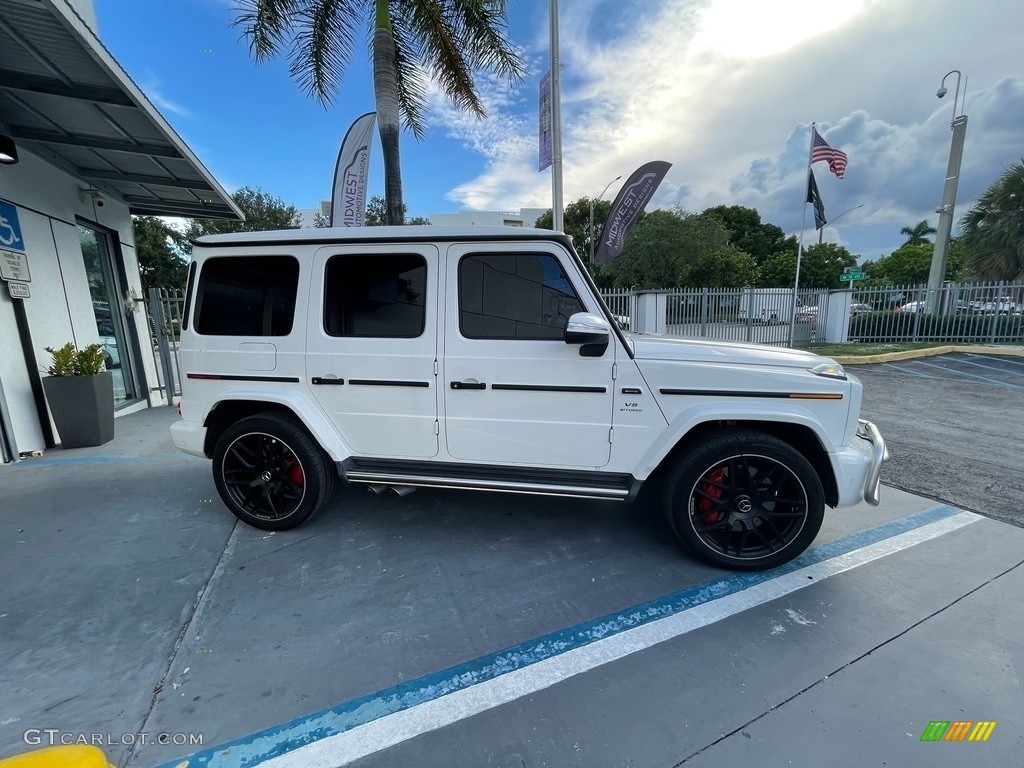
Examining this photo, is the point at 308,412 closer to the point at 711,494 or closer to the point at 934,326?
the point at 711,494

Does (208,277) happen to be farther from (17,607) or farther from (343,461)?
(17,607)

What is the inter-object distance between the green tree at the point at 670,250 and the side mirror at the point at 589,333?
26.1 metres

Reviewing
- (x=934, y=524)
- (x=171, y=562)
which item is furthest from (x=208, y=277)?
(x=934, y=524)

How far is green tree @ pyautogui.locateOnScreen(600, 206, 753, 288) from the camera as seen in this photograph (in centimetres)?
2608

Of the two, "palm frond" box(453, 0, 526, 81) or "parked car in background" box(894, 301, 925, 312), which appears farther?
"parked car in background" box(894, 301, 925, 312)

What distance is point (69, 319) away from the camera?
606 cm

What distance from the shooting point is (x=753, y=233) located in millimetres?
42781

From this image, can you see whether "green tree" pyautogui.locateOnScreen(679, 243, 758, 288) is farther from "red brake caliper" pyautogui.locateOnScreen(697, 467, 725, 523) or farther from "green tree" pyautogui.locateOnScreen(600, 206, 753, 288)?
"red brake caliper" pyautogui.locateOnScreen(697, 467, 725, 523)

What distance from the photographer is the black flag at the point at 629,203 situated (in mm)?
9617

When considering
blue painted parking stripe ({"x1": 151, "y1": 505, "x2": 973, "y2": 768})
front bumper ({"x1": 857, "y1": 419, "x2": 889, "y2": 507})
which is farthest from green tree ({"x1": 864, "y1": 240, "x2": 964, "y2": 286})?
blue painted parking stripe ({"x1": 151, "y1": 505, "x2": 973, "y2": 768})

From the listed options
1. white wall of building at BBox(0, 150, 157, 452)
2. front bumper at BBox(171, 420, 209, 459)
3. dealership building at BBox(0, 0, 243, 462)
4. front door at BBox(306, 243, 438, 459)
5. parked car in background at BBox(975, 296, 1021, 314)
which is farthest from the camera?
parked car in background at BBox(975, 296, 1021, 314)

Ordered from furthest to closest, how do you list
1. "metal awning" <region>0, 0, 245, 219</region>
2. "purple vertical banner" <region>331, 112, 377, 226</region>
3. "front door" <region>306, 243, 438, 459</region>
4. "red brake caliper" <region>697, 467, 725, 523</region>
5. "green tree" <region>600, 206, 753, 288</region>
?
"green tree" <region>600, 206, 753, 288</region>
"purple vertical banner" <region>331, 112, 377, 226</region>
"metal awning" <region>0, 0, 245, 219</region>
"front door" <region>306, 243, 438, 459</region>
"red brake caliper" <region>697, 467, 725, 523</region>

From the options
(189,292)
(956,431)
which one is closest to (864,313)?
(956,431)

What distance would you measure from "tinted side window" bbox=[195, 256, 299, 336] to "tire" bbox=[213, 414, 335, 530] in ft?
2.19
